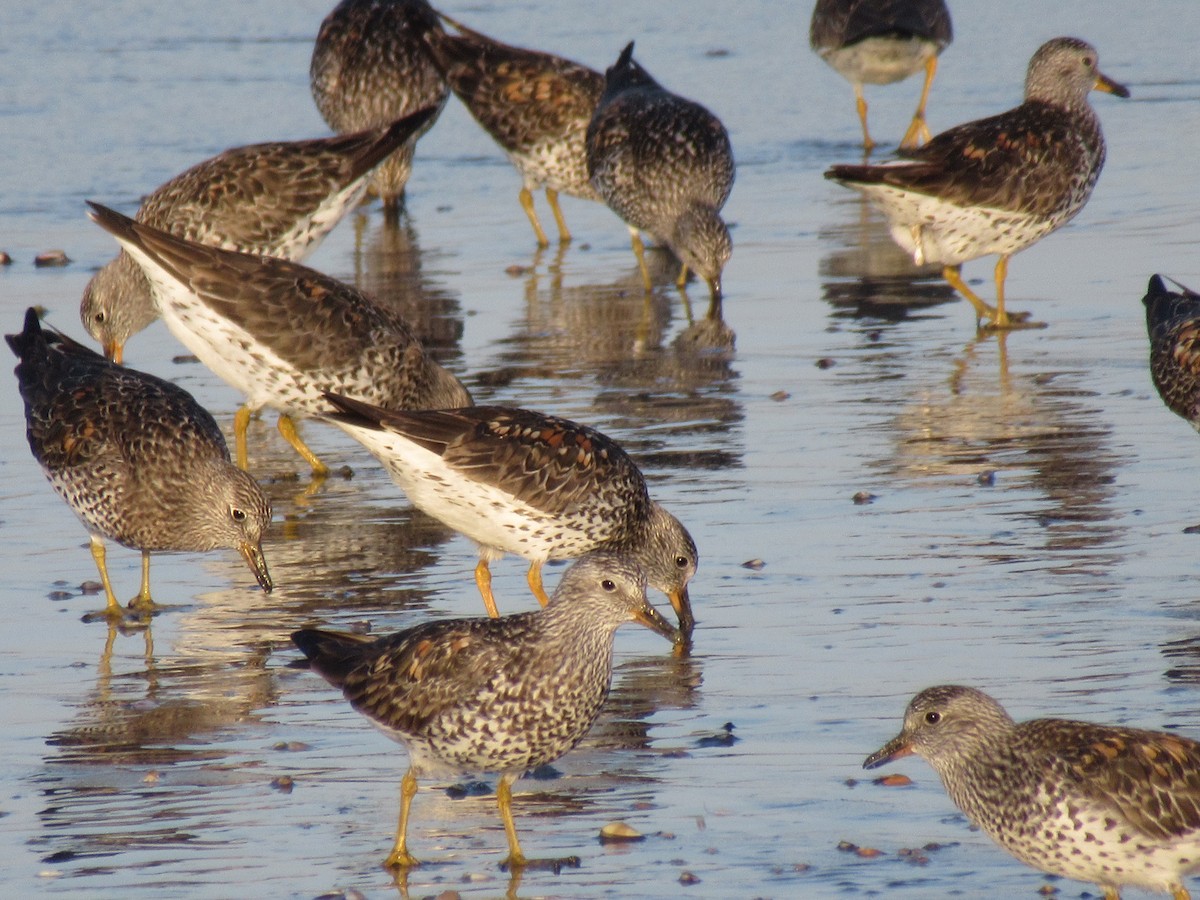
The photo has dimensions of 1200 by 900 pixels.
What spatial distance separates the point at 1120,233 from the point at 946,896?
966cm

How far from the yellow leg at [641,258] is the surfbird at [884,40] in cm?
432

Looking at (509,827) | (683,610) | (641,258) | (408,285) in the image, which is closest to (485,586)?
(683,610)

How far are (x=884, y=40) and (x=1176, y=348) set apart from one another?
10.2m

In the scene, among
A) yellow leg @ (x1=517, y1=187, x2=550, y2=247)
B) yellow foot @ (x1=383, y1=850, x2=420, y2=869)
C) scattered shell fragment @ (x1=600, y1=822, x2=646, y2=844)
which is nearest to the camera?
yellow foot @ (x1=383, y1=850, x2=420, y2=869)

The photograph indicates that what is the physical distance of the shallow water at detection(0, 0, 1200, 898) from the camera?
6.02 meters

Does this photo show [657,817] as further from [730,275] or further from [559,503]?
[730,275]

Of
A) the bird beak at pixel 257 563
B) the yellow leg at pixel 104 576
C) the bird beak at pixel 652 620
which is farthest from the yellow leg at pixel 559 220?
the bird beak at pixel 652 620

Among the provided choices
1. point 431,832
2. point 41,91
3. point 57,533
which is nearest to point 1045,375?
point 57,533

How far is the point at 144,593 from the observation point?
8453 mm

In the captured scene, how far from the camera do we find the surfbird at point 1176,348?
29.7ft

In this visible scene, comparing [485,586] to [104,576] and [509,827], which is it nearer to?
[104,576]

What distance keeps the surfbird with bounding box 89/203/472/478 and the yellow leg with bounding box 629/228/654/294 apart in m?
4.12

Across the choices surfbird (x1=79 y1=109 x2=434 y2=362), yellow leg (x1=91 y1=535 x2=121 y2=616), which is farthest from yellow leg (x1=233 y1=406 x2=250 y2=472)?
yellow leg (x1=91 y1=535 x2=121 y2=616)

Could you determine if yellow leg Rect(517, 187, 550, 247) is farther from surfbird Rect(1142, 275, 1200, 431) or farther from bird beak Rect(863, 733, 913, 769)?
bird beak Rect(863, 733, 913, 769)
